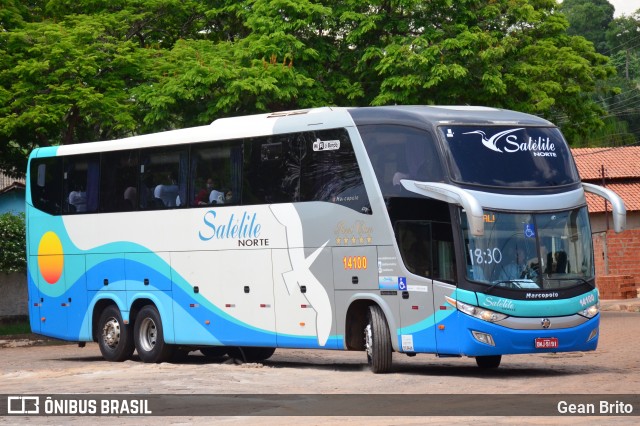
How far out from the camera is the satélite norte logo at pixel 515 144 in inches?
717

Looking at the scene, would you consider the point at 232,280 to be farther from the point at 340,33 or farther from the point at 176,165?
the point at 340,33

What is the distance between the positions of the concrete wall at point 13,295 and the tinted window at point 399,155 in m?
20.6

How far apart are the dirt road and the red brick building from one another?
63.0ft

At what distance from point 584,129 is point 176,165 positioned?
1642 cm

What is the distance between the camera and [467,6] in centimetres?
3180

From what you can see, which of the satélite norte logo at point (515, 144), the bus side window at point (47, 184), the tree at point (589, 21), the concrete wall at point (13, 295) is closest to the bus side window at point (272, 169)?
the satélite norte logo at point (515, 144)

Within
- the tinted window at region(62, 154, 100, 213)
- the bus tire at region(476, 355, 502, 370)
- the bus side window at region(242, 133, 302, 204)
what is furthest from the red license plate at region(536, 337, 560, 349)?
the tinted window at region(62, 154, 100, 213)

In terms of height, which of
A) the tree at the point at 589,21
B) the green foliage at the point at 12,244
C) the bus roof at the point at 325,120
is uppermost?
the tree at the point at 589,21

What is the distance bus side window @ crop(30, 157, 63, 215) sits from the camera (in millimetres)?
24359

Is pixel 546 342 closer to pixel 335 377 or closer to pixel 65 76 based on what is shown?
pixel 335 377

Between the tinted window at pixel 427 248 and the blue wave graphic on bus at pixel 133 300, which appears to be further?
the blue wave graphic on bus at pixel 133 300

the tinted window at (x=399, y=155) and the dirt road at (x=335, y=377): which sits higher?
the tinted window at (x=399, y=155)

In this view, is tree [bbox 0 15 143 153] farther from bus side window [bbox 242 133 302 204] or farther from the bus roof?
bus side window [bbox 242 133 302 204]

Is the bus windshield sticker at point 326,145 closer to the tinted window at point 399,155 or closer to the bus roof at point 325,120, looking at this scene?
the bus roof at point 325,120
